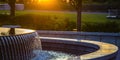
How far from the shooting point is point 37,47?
10836mm

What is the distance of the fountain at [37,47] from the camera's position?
8.72 meters

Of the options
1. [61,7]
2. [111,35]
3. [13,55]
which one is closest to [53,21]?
[111,35]

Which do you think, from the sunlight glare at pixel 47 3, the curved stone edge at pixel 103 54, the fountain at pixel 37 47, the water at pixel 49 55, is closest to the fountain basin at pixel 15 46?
the fountain at pixel 37 47

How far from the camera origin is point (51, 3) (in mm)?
44562

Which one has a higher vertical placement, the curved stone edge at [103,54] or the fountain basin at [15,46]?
the fountain basin at [15,46]

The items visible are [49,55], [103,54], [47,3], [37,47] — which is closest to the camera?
[103,54]

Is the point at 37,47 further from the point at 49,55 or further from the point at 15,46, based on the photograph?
the point at 15,46

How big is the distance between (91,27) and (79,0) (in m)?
1.41

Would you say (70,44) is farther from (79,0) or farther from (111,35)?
(79,0)

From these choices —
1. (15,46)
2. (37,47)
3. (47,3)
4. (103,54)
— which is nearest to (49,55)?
(37,47)

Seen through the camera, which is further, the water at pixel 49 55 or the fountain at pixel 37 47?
the water at pixel 49 55

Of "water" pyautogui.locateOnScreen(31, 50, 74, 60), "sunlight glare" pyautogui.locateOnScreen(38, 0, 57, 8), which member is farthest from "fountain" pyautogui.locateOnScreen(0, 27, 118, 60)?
"sunlight glare" pyautogui.locateOnScreen(38, 0, 57, 8)

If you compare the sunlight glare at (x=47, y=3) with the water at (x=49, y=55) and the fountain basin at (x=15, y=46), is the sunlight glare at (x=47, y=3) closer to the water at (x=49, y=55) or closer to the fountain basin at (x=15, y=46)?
the water at (x=49, y=55)

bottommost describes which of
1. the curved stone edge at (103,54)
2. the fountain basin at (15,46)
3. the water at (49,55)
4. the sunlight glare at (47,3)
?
the sunlight glare at (47,3)
